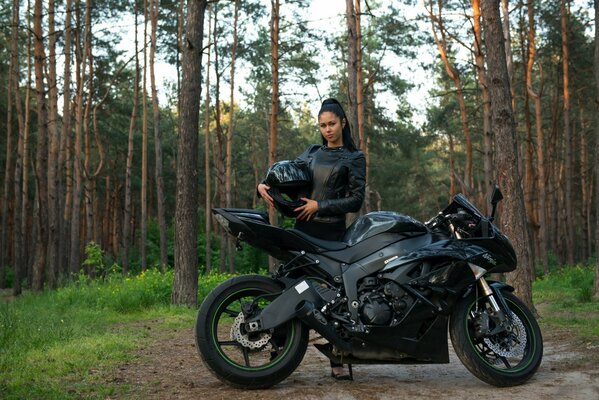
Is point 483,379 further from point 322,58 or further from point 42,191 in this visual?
point 322,58

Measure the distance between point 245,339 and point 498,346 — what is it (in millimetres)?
1897

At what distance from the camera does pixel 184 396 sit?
4828 mm

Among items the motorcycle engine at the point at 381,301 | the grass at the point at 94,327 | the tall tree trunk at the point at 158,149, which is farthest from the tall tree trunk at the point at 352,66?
the motorcycle engine at the point at 381,301

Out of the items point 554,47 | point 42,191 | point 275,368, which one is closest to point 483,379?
point 275,368

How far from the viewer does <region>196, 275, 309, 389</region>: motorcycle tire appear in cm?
497

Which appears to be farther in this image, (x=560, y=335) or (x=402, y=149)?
(x=402, y=149)

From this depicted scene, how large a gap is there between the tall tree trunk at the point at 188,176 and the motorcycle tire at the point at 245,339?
6.20 metres

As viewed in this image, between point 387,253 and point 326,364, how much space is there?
1.71 metres

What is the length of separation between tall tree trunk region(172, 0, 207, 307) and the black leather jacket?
5.94 metres

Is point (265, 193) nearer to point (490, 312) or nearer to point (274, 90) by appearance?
→ point (490, 312)

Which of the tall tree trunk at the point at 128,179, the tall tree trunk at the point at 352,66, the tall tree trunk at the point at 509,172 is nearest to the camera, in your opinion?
the tall tree trunk at the point at 509,172

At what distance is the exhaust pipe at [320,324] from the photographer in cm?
495

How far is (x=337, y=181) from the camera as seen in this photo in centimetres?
545

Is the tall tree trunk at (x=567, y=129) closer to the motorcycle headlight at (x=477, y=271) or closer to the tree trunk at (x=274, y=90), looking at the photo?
the tree trunk at (x=274, y=90)
